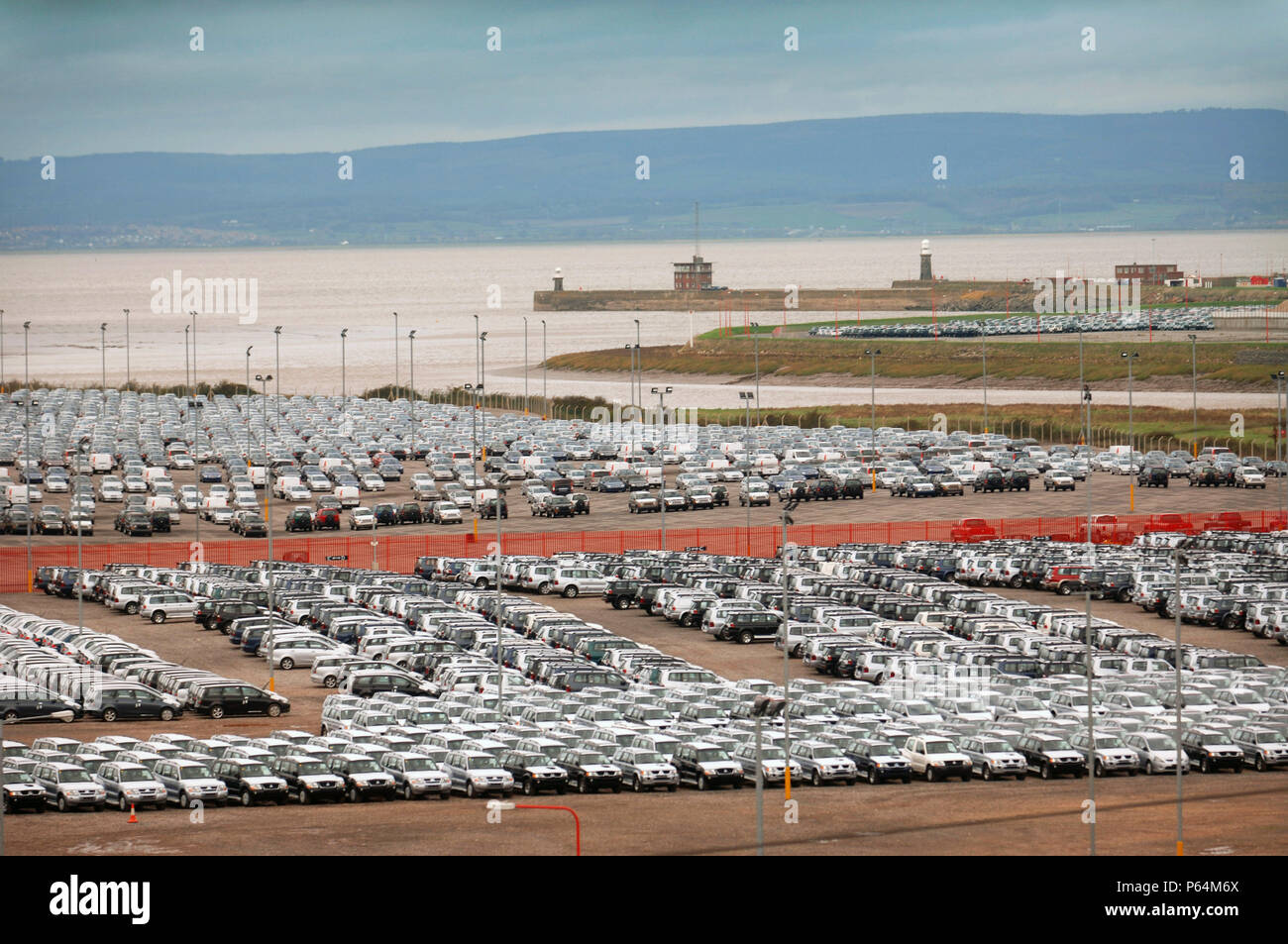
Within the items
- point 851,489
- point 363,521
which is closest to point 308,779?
point 363,521

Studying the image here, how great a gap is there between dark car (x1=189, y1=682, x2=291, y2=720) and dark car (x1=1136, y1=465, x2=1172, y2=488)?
176ft

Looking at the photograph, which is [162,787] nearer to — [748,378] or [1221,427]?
[1221,427]

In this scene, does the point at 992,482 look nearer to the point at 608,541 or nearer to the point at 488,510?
the point at 608,541

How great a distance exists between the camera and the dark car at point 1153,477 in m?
86.8

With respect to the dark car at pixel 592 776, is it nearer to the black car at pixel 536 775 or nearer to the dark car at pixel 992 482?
the black car at pixel 536 775

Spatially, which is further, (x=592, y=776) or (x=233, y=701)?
(x=233, y=701)

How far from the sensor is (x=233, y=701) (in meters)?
44.1

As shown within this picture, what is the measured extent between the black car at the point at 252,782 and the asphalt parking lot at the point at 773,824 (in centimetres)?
49

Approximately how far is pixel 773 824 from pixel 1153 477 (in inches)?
2317

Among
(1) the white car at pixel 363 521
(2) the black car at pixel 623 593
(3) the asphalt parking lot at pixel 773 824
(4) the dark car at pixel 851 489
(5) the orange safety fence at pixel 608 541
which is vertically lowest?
(3) the asphalt parking lot at pixel 773 824

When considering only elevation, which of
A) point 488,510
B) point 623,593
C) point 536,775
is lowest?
point 536,775

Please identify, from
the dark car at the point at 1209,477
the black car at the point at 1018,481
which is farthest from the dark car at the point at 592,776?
the dark car at the point at 1209,477

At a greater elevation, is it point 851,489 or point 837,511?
point 851,489
